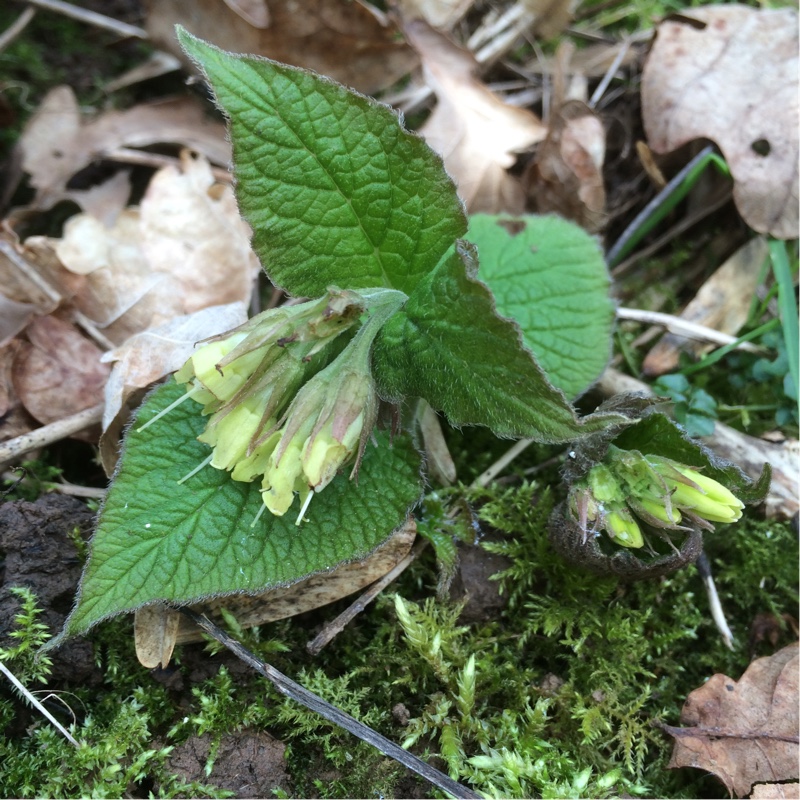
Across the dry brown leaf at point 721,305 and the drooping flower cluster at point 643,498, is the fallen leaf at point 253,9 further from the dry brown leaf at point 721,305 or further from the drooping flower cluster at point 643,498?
the drooping flower cluster at point 643,498

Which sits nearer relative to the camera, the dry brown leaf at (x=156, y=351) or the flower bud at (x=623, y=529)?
the flower bud at (x=623, y=529)

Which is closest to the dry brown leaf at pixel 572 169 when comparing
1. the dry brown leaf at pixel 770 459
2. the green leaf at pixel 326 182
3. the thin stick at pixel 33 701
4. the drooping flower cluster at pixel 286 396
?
the dry brown leaf at pixel 770 459

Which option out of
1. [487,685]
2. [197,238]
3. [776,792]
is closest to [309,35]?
[197,238]

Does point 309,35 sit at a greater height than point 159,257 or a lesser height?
greater

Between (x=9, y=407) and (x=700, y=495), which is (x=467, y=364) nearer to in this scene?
(x=700, y=495)

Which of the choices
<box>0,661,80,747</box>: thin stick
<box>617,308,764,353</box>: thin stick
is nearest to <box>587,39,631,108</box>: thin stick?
<box>617,308,764,353</box>: thin stick

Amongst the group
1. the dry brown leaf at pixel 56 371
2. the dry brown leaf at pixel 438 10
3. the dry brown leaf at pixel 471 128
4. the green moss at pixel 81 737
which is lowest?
the green moss at pixel 81 737

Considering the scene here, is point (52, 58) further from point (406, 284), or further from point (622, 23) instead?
point (622, 23)
